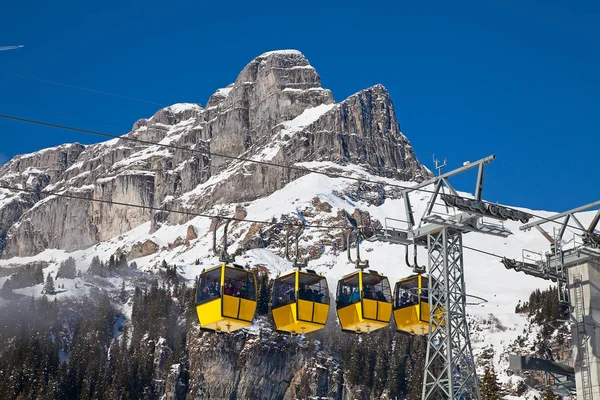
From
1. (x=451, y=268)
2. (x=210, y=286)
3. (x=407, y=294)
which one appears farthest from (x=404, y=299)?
(x=210, y=286)

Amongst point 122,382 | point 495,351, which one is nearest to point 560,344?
point 495,351

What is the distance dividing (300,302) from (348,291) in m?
2.62

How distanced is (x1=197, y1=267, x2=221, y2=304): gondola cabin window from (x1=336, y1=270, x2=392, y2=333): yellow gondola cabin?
565 centimetres

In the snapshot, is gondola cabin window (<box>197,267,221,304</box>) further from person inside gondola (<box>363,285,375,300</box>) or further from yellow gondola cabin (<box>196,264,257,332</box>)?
person inside gondola (<box>363,285,375,300</box>)

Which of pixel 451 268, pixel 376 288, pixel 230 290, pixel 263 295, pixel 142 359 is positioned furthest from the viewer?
pixel 263 295

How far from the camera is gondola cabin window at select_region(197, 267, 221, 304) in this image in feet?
124

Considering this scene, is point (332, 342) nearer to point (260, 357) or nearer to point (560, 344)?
point (260, 357)

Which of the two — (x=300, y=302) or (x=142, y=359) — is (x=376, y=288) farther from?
(x=142, y=359)

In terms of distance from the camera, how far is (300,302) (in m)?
39.0

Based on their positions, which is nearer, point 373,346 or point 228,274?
point 228,274

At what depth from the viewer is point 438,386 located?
122 feet

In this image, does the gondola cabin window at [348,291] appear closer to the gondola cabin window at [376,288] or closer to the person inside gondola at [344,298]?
the person inside gondola at [344,298]

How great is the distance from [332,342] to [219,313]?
15989cm

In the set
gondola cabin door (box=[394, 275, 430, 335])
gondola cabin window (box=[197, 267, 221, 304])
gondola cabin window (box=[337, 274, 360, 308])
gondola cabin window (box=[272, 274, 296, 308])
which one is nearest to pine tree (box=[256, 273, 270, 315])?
gondola cabin door (box=[394, 275, 430, 335])
